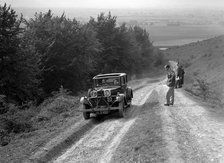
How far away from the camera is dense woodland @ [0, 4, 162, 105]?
2791 cm

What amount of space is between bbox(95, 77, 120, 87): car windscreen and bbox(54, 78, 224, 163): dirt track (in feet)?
7.18

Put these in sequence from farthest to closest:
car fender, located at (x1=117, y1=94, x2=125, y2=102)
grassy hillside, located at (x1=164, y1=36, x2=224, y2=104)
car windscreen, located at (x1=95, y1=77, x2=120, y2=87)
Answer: grassy hillside, located at (x1=164, y1=36, x2=224, y2=104) < car windscreen, located at (x1=95, y1=77, x2=120, y2=87) < car fender, located at (x1=117, y1=94, x2=125, y2=102)

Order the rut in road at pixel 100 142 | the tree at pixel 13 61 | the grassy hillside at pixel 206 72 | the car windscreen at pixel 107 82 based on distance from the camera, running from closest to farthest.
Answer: the rut in road at pixel 100 142 → the car windscreen at pixel 107 82 → the tree at pixel 13 61 → the grassy hillside at pixel 206 72

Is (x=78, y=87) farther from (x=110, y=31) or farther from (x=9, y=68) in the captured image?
(x=110, y=31)

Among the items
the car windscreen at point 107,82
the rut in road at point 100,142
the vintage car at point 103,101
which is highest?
the car windscreen at point 107,82

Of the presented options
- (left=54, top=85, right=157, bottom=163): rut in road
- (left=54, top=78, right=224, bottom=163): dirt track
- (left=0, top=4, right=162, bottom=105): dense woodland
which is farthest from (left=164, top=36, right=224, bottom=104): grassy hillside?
(left=54, top=85, right=157, bottom=163): rut in road

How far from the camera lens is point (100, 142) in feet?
45.3

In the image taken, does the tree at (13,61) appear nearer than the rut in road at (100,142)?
No

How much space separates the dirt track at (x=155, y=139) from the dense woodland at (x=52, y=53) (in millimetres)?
6835

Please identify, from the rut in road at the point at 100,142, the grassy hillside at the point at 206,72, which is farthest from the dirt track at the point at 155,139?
the grassy hillside at the point at 206,72

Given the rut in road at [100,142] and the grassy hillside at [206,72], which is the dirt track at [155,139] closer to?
the rut in road at [100,142]

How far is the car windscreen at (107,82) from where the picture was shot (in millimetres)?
20191

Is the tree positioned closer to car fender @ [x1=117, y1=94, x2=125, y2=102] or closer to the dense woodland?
the dense woodland

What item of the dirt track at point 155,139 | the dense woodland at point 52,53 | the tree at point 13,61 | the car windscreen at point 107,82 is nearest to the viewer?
the dirt track at point 155,139
